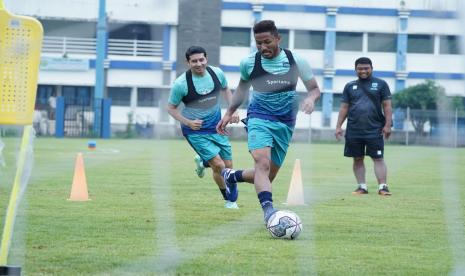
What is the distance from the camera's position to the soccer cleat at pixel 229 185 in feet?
28.5

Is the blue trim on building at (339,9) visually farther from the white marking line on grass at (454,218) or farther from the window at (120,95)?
the white marking line on grass at (454,218)

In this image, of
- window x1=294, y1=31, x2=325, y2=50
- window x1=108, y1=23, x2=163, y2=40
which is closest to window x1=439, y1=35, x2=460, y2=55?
window x1=294, y1=31, x2=325, y2=50

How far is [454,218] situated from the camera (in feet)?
29.5

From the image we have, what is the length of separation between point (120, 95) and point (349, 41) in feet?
3.96

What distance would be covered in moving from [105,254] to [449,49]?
2.74 m

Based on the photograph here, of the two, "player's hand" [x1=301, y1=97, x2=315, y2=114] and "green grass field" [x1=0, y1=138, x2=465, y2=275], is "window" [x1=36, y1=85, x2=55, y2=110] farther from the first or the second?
"player's hand" [x1=301, y1=97, x2=315, y2=114]

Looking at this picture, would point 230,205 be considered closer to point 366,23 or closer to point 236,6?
point 236,6

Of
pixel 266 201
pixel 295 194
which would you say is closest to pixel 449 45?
pixel 266 201

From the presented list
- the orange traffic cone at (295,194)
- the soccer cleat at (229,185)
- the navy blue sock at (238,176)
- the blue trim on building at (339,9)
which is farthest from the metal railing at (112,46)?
the orange traffic cone at (295,194)

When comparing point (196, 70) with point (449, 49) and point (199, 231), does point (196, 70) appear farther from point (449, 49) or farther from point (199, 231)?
point (449, 49)

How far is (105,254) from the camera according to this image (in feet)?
19.8

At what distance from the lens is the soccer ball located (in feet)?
23.2

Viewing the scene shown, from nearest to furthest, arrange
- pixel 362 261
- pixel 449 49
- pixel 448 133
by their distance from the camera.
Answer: pixel 449 49
pixel 448 133
pixel 362 261

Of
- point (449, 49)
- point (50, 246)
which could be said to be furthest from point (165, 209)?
point (449, 49)
